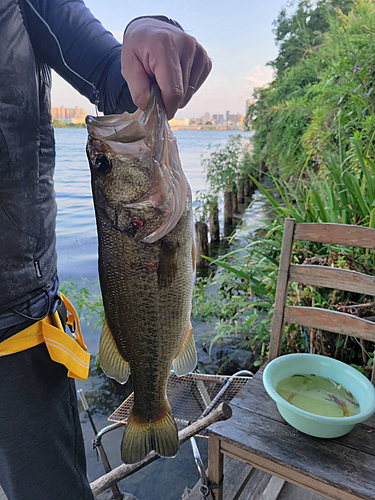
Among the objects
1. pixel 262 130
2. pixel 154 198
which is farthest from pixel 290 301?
pixel 262 130

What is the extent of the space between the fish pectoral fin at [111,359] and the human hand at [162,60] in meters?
0.63

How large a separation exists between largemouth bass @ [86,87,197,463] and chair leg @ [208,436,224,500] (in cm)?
70

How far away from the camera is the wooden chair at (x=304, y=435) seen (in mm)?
1395

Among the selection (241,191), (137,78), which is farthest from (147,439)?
(241,191)

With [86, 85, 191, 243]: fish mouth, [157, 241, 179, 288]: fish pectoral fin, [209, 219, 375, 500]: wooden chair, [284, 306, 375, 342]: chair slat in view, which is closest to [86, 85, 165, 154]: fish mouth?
[86, 85, 191, 243]: fish mouth

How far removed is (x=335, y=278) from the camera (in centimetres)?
190

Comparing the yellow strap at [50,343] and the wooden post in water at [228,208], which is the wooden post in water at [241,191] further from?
the yellow strap at [50,343]

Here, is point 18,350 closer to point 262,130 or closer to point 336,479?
point 336,479

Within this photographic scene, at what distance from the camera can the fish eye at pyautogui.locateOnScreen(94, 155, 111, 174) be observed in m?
0.94

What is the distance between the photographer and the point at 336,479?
136cm

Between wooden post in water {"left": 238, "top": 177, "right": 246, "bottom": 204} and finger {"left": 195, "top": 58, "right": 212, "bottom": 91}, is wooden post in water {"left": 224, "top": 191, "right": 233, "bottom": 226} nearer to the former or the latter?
wooden post in water {"left": 238, "top": 177, "right": 246, "bottom": 204}

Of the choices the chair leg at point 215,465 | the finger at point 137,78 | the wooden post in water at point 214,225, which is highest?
the finger at point 137,78

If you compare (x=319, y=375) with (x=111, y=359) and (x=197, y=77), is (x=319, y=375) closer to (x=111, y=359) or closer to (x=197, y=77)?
(x=111, y=359)

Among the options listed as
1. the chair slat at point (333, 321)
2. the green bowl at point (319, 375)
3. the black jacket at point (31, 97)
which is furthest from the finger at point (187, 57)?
the chair slat at point (333, 321)
